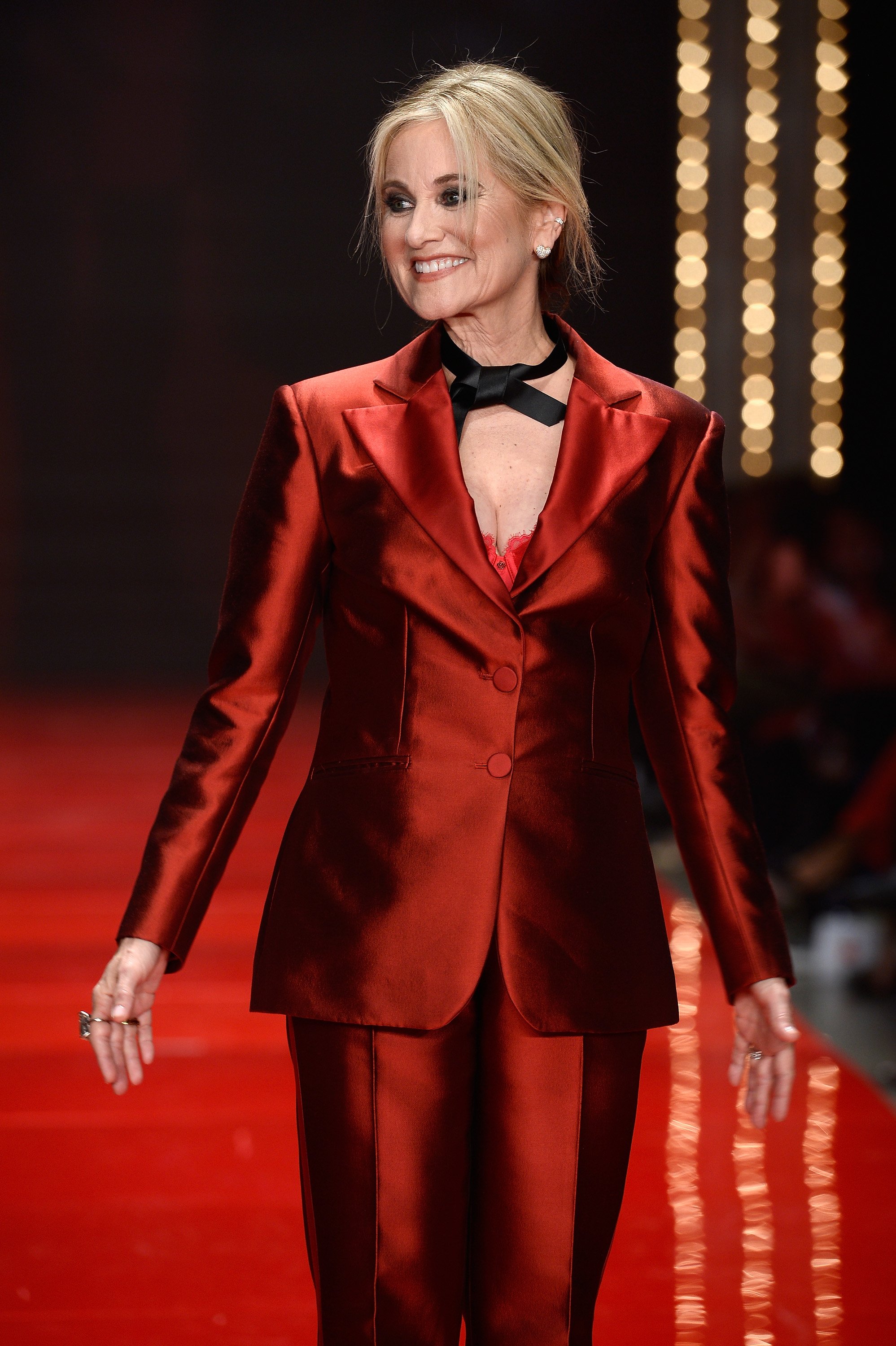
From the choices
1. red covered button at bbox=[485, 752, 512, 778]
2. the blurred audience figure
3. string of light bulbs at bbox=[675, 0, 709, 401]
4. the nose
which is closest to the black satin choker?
the nose

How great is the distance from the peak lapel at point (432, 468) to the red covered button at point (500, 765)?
11 cm

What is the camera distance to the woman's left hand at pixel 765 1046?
4.45ft

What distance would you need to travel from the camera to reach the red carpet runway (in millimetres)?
2094

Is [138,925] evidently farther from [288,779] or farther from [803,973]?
[288,779]

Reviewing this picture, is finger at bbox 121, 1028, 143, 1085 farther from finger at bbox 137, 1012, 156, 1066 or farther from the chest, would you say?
the chest

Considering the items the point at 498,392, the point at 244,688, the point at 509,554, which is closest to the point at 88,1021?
the point at 244,688

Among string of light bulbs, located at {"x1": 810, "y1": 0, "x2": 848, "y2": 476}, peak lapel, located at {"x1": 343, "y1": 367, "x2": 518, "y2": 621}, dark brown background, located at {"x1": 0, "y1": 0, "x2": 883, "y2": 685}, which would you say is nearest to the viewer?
peak lapel, located at {"x1": 343, "y1": 367, "x2": 518, "y2": 621}

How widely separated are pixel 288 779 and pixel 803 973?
3.13 m

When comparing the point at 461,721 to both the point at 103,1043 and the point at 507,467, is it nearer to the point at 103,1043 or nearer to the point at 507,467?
the point at 507,467

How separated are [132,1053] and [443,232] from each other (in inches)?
27.7

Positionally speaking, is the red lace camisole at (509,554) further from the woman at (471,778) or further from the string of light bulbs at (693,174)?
the string of light bulbs at (693,174)

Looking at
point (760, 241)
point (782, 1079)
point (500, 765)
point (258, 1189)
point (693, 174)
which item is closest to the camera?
point (500, 765)

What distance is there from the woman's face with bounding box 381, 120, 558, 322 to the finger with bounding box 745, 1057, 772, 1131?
2.22 ft

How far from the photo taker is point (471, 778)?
1279mm
